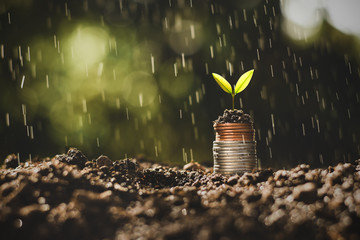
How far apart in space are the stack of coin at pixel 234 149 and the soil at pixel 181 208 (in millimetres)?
409

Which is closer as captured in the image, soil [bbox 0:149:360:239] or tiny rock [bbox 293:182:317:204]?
soil [bbox 0:149:360:239]

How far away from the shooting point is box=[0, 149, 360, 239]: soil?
140 cm

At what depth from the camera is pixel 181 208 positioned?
1.73 m

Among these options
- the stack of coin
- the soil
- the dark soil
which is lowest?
the soil

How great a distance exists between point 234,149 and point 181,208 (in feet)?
3.64

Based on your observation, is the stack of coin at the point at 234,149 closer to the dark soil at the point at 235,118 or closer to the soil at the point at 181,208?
the dark soil at the point at 235,118

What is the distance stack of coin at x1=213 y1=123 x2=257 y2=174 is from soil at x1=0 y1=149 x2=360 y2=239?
41cm

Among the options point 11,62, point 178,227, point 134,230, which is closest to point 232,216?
point 178,227

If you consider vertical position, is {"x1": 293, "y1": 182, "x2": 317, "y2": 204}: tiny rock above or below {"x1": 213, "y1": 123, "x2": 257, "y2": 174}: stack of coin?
below

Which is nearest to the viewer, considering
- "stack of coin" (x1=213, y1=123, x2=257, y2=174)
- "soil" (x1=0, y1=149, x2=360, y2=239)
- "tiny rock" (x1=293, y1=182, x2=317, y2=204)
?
"soil" (x1=0, y1=149, x2=360, y2=239)

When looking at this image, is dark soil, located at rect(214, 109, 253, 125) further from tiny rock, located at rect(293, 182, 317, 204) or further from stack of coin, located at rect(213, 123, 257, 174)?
tiny rock, located at rect(293, 182, 317, 204)

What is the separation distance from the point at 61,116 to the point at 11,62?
52.4 inches

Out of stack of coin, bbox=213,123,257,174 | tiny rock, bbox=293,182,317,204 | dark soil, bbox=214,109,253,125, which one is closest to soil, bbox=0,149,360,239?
tiny rock, bbox=293,182,317,204

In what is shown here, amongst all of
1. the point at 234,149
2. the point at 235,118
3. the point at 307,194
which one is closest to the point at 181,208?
the point at 307,194
